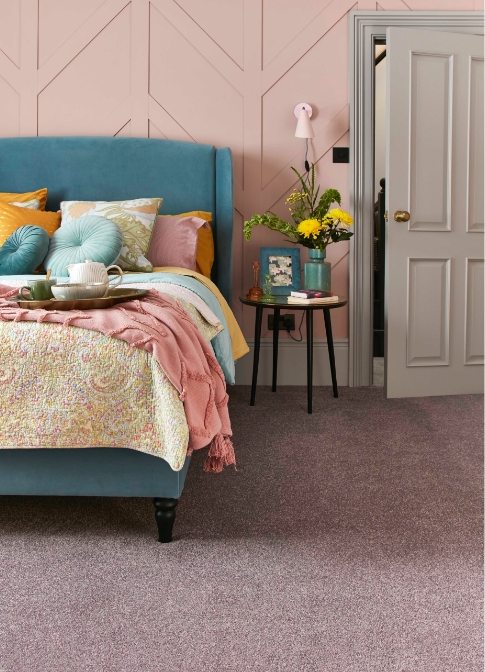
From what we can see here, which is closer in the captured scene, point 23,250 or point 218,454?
point 218,454

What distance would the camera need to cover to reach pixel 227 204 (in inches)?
133

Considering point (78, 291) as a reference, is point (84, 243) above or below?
above

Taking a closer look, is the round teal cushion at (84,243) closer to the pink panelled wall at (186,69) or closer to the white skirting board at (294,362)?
the pink panelled wall at (186,69)

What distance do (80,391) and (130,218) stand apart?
166cm

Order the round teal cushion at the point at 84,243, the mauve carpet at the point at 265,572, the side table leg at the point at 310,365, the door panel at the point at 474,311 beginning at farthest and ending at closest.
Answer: the door panel at the point at 474,311 → the side table leg at the point at 310,365 → the round teal cushion at the point at 84,243 → the mauve carpet at the point at 265,572

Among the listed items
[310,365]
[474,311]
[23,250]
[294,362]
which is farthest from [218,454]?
[474,311]

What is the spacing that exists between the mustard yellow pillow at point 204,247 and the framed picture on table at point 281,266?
32 cm

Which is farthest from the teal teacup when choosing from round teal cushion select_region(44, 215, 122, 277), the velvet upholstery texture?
round teal cushion select_region(44, 215, 122, 277)

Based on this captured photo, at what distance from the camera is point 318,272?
3238 millimetres

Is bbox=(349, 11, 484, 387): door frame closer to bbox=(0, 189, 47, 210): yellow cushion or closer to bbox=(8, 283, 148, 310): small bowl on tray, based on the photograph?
bbox=(0, 189, 47, 210): yellow cushion

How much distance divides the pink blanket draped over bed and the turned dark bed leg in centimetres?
14

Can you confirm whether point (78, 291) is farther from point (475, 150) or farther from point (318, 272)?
point (475, 150)

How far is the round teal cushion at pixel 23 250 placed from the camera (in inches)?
105

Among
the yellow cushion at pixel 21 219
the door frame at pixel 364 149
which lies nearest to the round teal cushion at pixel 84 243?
the yellow cushion at pixel 21 219
